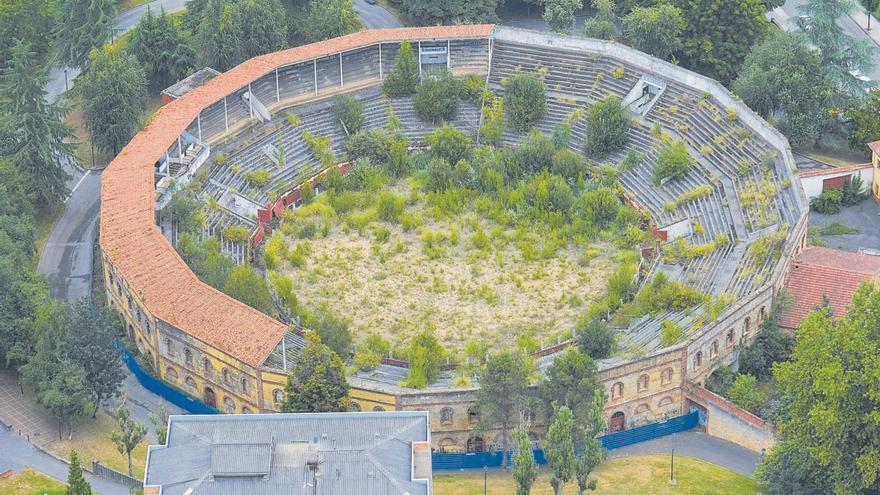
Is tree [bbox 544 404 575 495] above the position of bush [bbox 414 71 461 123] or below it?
below

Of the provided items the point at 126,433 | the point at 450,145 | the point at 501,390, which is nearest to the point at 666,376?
the point at 501,390

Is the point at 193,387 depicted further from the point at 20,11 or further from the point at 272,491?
the point at 20,11

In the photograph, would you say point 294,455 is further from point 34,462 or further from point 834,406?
point 834,406

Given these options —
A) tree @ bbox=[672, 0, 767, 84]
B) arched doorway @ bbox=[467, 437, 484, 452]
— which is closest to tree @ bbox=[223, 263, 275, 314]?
arched doorway @ bbox=[467, 437, 484, 452]

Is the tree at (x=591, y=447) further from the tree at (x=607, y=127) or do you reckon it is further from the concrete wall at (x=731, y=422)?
the tree at (x=607, y=127)

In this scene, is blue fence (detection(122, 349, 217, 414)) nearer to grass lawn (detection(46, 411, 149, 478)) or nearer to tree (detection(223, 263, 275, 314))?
grass lawn (detection(46, 411, 149, 478))

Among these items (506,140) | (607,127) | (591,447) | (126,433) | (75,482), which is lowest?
(75,482)
